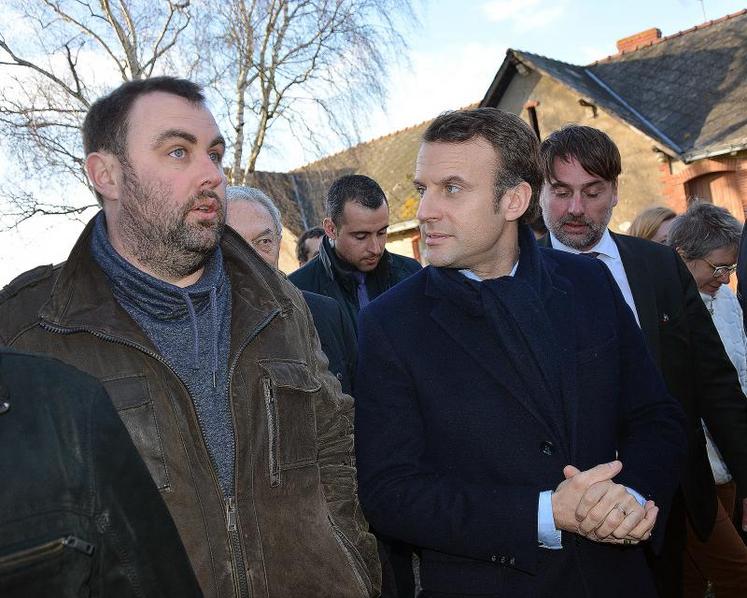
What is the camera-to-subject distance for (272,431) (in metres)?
2.35

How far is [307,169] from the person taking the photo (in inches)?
872

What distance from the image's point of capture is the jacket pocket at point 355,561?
7.91 ft

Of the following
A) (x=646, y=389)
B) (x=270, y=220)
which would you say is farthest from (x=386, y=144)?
(x=646, y=389)

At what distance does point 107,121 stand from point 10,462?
1.48 m

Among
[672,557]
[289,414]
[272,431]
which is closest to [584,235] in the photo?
[672,557]

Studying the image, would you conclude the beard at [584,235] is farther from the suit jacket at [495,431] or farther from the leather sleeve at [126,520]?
the leather sleeve at [126,520]

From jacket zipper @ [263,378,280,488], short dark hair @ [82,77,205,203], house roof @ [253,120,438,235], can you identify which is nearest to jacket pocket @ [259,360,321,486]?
jacket zipper @ [263,378,280,488]

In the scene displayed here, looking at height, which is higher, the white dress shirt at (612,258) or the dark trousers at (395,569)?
the white dress shirt at (612,258)

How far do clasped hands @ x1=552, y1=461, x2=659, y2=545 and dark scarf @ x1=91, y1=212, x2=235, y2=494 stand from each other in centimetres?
99

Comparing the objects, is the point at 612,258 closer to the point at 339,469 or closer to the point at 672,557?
the point at 672,557

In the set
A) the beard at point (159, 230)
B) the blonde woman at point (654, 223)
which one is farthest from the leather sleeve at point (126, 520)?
the blonde woman at point (654, 223)

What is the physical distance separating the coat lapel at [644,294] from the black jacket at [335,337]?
52.0 inches

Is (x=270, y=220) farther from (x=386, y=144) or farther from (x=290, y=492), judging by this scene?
(x=386, y=144)

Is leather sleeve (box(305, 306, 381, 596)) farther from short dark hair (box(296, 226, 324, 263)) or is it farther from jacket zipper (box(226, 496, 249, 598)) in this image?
short dark hair (box(296, 226, 324, 263))
